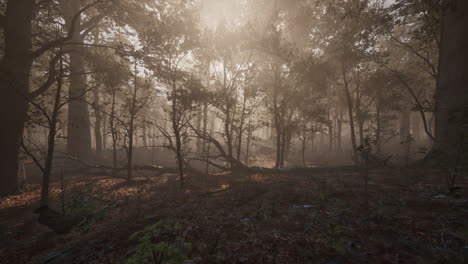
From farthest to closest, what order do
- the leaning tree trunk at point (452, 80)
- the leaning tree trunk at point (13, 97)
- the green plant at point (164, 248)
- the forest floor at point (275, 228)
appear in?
the leaning tree trunk at point (13, 97), the leaning tree trunk at point (452, 80), the forest floor at point (275, 228), the green plant at point (164, 248)

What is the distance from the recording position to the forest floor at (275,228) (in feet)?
9.41

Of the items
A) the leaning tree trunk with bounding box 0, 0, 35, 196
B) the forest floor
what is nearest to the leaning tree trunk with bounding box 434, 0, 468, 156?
the forest floor

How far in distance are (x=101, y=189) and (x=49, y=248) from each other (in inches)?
234

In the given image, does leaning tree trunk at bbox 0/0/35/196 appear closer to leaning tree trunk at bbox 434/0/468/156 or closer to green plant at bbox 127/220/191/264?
green plant at bbox 127/220/191/264

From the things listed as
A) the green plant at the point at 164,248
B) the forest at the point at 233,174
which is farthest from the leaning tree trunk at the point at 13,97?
the green plant at the point at 164,248

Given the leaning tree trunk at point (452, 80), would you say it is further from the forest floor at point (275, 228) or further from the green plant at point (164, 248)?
the green plant at point (164, 248)

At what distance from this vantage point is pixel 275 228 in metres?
3.89

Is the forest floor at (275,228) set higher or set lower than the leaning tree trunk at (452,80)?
lower

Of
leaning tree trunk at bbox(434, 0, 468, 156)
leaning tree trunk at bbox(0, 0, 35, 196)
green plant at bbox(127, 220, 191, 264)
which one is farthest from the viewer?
leaning tree trunk at bbox(0, 0, 35, 196)

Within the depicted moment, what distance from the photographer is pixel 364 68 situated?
15.4 meters

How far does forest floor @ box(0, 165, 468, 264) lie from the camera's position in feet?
9.41

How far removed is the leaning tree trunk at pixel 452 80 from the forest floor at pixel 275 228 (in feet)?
6.72

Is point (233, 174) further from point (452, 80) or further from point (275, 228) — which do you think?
point (452, 80)

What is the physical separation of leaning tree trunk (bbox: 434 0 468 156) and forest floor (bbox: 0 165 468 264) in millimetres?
2047
